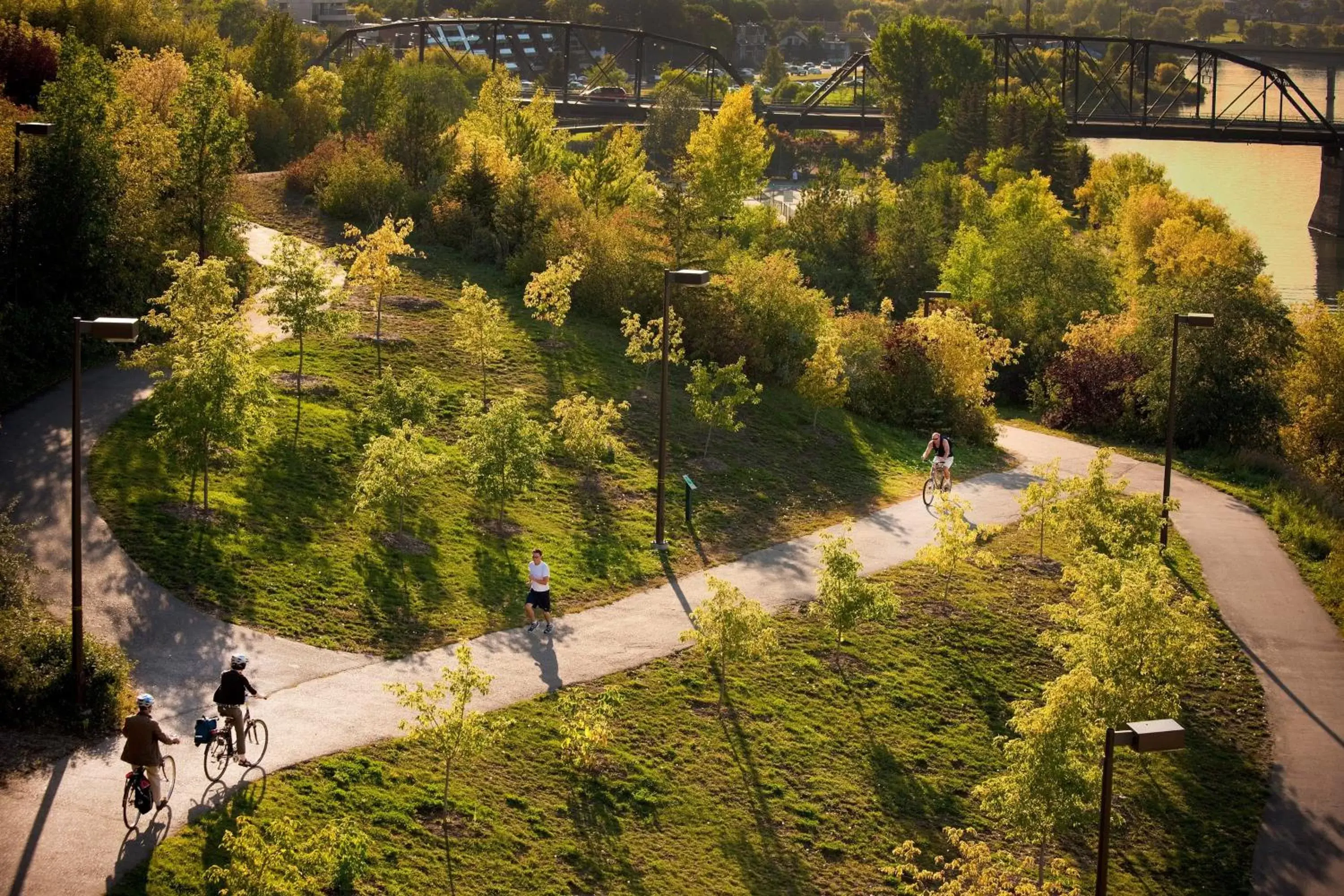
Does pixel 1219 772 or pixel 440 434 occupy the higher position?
pixel 440 434

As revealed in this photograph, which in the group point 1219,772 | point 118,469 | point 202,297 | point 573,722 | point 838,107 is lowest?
point 1219,772

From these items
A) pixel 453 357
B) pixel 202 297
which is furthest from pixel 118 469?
pixel 453 357

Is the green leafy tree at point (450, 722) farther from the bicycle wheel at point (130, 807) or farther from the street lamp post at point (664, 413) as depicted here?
the street lamp post at point (664, 413)

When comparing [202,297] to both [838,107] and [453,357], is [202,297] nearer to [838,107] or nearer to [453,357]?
[453,357]

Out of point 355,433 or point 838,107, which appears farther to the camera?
point 838,107

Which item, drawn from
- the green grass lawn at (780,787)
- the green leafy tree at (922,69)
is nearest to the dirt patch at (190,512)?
the green grass lawn at (780,787)

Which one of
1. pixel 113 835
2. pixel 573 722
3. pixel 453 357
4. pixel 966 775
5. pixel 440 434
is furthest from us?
pixel 453 357

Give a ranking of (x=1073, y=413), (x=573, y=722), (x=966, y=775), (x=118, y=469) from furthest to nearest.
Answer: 1. (x=1073, y=413)
2. (x=118, y=469)
3. (x=966, y=775)
4. (x=573, y=722)
